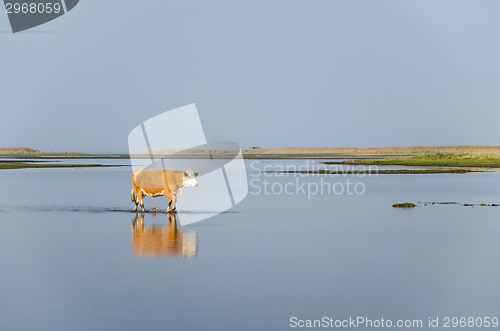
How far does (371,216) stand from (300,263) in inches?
399

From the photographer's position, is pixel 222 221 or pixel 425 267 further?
pixel 222 221

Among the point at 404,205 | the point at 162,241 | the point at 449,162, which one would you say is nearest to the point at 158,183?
the point at 162,241

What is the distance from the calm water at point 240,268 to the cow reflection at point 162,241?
1.2 inches

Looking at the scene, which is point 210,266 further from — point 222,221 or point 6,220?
point 6,220

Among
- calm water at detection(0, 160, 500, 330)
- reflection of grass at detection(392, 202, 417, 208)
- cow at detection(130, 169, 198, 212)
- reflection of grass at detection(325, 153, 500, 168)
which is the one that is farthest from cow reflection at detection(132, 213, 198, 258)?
reflection of grass at detection(325, 153, 500, 168)

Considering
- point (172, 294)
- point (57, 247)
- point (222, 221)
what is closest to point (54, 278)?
point (172, 294)

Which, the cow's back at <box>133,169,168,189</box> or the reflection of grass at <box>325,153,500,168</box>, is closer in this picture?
the cow's back at <box>133,169,168,189</box>

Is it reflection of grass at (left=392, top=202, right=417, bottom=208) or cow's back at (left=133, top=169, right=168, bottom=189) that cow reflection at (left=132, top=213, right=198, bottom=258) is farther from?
reflection of grass at (left=392, top=202, right=417, bottom=208)

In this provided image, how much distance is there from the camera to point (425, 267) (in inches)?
526

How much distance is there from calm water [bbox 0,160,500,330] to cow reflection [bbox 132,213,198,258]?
1.2 inches

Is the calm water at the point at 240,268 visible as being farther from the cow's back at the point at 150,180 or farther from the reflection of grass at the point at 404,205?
the reflection of grass at the point at 404,205

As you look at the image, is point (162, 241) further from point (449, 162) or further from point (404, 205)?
point (449, 162)

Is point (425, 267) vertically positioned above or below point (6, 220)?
below

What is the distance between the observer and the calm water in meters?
9.95
